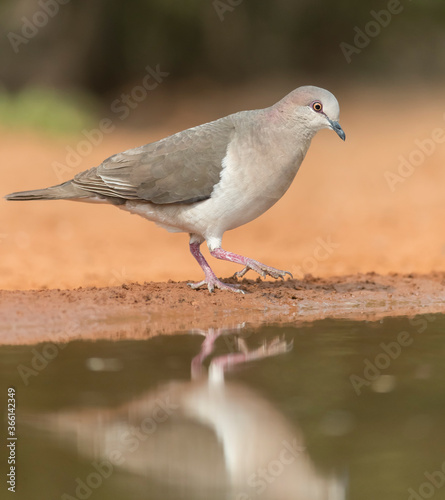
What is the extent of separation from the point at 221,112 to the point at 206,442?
15573 mm

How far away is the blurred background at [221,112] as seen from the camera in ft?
29.7

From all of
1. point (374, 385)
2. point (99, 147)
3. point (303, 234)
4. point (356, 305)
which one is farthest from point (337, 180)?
point (374, 385)

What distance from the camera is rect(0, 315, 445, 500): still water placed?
11.4 feet

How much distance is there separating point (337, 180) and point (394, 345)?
789 centimetres

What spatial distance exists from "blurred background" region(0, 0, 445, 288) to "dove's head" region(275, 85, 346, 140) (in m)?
2.15

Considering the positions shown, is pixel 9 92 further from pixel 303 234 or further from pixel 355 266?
pixel 355 266

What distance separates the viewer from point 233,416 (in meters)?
4.16

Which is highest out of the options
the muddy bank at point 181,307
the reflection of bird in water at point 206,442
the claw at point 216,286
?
the claw at point 216,286

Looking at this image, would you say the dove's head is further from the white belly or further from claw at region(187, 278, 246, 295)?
claw at region(187, 278, 246, 295)

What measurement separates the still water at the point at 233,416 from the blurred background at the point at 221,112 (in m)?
2.85

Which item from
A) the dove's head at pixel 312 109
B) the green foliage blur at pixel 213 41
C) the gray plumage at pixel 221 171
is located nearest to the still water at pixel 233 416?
the gray plumage at pixel 221 171

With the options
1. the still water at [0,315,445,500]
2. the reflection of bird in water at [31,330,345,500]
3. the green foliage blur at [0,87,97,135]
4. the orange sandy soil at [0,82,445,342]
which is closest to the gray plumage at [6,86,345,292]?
the orange sandy soil at [0,82,445,342]

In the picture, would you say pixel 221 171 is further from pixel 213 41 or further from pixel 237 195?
pixel 213 41

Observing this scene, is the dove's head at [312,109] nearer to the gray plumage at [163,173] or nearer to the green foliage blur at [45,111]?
the gray plumage at [163,173]
